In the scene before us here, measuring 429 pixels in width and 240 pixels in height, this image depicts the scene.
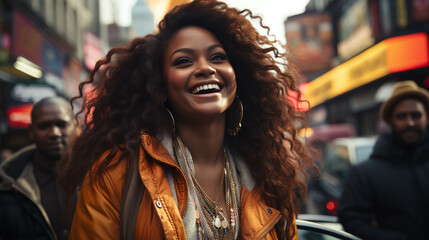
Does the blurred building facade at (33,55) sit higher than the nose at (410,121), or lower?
higher

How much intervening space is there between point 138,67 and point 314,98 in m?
24.3

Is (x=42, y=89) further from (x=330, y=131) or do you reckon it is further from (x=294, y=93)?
(x=330, y=131)

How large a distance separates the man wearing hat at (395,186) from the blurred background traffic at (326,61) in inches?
105

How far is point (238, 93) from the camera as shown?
7.48 feet

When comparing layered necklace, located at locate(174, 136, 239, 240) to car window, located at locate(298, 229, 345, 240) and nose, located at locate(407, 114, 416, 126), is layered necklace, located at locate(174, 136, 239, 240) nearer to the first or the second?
car window, located at locate(298, 229, 345, 240)

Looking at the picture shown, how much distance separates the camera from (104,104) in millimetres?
1991

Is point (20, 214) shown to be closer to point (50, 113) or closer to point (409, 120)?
point (50, 113)

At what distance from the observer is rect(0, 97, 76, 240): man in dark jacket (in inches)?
96.0

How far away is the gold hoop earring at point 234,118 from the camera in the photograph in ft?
7.16

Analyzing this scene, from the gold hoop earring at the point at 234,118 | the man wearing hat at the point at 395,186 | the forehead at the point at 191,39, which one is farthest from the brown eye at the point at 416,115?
the forehead at the point at 191,39

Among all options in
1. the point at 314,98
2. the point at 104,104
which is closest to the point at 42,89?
the point at 104,104

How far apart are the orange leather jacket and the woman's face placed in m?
0.26

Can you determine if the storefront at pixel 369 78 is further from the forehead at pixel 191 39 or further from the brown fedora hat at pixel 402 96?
the forehead at pixel 191 39

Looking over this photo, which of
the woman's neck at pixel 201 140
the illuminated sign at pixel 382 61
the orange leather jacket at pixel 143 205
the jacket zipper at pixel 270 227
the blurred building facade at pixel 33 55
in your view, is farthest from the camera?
the illuminated sign at pixel 382 61
